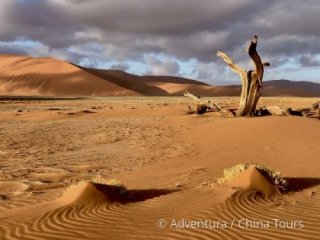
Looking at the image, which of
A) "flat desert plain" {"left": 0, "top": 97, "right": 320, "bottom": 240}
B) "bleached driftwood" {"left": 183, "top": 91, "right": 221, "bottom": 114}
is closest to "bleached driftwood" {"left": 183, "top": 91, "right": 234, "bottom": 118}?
"bleached driftwood" {"left": 183, "top": 91, "right": 221, "bottom": 114}

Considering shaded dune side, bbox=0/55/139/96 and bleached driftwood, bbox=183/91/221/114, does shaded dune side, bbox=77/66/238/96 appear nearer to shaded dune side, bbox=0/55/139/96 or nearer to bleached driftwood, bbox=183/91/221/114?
shaded dune side, bbox=0/55/139/96

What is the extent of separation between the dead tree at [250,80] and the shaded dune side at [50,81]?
217 ft

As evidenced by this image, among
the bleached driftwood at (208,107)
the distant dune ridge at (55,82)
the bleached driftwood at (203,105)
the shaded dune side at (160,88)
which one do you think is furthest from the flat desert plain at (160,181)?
the shaded dune side at (160,88)

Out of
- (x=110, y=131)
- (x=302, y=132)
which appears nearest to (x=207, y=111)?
(x=110, y=131)

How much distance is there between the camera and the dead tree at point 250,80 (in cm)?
1782

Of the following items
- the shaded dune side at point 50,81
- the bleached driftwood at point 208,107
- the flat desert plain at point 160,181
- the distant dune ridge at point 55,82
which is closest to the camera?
the flat desert plain at point 160,181

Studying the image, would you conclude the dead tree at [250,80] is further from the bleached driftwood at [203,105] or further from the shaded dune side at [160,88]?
the shaded dune side at [160,88]

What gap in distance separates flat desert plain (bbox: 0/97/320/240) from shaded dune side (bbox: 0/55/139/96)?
214ft

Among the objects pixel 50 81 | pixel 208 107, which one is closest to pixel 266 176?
pixel 208 107

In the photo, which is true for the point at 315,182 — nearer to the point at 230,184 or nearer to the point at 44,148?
the point at 230,184

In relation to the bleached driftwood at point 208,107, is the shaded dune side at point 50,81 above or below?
above

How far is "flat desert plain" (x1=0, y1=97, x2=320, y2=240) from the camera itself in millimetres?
6508

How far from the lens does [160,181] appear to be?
10188mm

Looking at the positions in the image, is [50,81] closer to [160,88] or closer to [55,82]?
[55,82]
